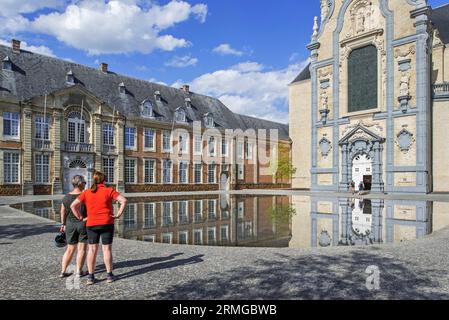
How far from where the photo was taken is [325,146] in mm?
34219

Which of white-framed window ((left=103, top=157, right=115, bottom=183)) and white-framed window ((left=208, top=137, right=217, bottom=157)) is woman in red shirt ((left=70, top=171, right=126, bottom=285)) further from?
white-framed window ((left=208, top=137, right=217, bottom=157))

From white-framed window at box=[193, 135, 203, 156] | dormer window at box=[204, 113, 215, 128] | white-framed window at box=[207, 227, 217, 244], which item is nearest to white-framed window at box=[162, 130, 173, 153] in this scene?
white-framed window at box=[193, 135, 203, 156]

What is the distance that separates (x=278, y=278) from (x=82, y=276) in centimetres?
308

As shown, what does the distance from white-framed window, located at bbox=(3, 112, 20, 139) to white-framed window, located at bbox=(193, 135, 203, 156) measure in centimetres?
1827

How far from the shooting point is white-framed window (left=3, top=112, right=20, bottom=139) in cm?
2688

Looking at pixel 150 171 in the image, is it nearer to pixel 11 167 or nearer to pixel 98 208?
pixel 11 167

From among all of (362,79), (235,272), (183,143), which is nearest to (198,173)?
(183,143)

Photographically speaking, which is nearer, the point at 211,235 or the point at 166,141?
the point at 211,235

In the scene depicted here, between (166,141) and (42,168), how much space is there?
508 inches

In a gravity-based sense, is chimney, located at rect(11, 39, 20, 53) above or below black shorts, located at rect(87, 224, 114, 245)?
above

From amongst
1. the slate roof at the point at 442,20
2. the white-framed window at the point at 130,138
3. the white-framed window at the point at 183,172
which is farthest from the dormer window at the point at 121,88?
the slate roof at the point at 442,20

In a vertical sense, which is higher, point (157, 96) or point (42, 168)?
point (157, 96)

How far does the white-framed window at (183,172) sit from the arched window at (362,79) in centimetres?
1863

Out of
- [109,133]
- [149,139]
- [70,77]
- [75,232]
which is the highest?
[70,77]
